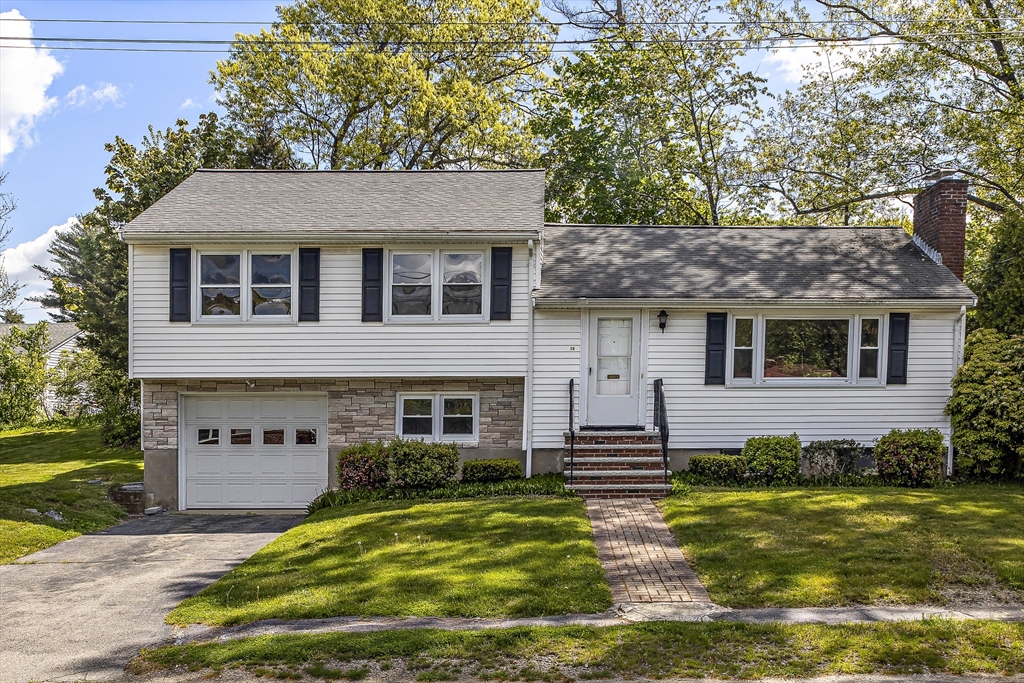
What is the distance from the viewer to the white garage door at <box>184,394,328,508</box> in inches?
572

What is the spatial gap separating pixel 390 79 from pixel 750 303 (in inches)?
694

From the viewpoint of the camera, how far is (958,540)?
868 centimetres

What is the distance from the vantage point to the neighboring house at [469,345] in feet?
44.4

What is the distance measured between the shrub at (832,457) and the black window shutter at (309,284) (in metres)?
9.80

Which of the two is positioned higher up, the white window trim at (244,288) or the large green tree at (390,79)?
the large green tree at (390,79)

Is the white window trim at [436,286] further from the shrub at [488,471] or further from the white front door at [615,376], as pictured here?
the shrub at [488,471]

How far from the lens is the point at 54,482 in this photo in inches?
626

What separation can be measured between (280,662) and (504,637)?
74.7 inches

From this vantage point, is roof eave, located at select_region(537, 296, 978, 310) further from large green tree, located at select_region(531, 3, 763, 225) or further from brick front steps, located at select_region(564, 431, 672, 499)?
large green tree, located at select_region(531, 3, 763, 225)

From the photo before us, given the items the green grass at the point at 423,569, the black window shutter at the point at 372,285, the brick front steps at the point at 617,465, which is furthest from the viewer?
the black window shutter at the point at 372,285

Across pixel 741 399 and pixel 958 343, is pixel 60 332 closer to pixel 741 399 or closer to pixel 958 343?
pixel 741 399

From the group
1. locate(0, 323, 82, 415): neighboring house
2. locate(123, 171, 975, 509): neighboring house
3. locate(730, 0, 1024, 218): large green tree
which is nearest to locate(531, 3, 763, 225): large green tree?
locate(730, 0, 1024, 218): large green tree

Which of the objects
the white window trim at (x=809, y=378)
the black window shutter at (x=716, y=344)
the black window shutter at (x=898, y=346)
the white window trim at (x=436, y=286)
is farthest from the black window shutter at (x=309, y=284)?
the black window shutter at (x=898, y=346)

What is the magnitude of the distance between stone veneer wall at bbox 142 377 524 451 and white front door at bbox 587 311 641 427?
4.86 feet
